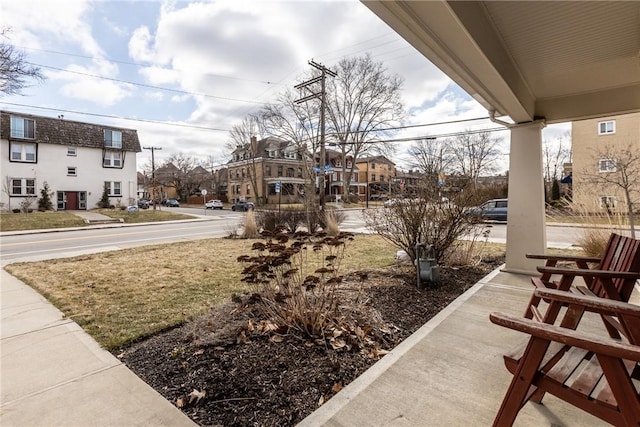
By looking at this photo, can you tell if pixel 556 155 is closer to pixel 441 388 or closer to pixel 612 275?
pixel 612 275

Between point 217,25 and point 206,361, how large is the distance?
285 inches

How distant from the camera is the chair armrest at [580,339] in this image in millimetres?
1174

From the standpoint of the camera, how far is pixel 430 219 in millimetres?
5152

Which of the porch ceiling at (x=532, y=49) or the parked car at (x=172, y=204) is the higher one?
the porch ceiling at (x=532, y=49)

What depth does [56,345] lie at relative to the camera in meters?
3.04

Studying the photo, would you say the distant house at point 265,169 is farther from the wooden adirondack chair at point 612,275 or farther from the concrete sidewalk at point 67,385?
the wooden adirondack chair at point 612,275

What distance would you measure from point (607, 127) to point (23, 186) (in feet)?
131

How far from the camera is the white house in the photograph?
24.5 m

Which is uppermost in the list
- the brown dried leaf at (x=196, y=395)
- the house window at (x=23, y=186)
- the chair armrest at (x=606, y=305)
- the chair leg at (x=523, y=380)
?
the house window at (x=23, y=186)

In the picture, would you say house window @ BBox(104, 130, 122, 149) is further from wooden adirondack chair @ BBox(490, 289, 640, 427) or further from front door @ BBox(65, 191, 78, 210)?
wooden adirondack chair @ BBox(490, 289, 640, 427)

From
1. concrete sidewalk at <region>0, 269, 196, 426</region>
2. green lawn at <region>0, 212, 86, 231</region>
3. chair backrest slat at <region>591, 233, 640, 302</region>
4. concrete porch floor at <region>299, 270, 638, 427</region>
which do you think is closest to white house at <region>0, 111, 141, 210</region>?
green lawn at <region>0, 212, 86, 231</region>

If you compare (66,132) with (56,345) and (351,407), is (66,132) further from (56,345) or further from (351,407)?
(351,407)

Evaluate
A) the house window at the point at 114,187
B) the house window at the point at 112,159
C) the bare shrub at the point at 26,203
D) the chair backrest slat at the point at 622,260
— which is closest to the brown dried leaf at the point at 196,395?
the chair backrest slat at the point at 622,260

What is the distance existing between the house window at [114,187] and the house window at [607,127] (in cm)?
3645
